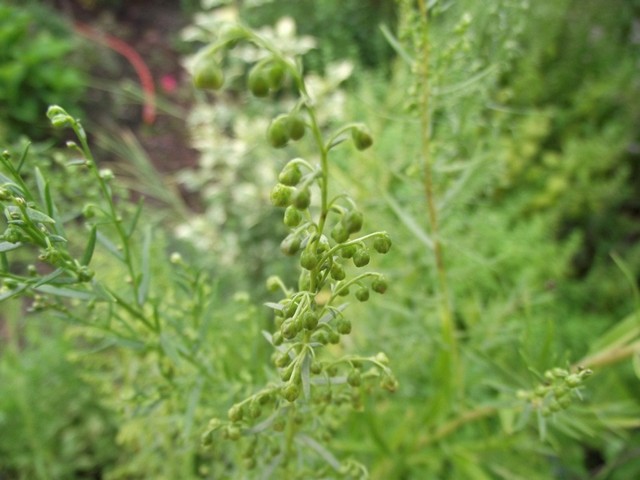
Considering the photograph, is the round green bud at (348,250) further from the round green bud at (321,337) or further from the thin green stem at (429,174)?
the thin green stem at (429,174)

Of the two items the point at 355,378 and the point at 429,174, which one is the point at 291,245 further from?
the point at 429,174

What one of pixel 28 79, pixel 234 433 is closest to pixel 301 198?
pixel 234 433

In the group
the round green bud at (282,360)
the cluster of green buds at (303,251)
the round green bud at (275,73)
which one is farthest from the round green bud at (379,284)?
the round green bud at (275,73)

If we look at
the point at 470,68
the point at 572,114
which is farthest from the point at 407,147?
the point at 572,114

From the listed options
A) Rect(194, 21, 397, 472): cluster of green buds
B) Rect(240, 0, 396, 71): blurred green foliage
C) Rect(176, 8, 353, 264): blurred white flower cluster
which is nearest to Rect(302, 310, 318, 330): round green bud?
Rect(194, 21, 397, 472): cluster of green buds

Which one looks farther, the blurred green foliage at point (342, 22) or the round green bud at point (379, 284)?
the blurred green foliage at point (342, 22)

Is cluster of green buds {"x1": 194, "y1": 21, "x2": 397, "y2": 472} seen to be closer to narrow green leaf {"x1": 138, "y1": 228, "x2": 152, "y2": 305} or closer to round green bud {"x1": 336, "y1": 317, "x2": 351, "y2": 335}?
round green bud {"x1": 336, "y1": 317, "x2": 351, "y2": 335}
